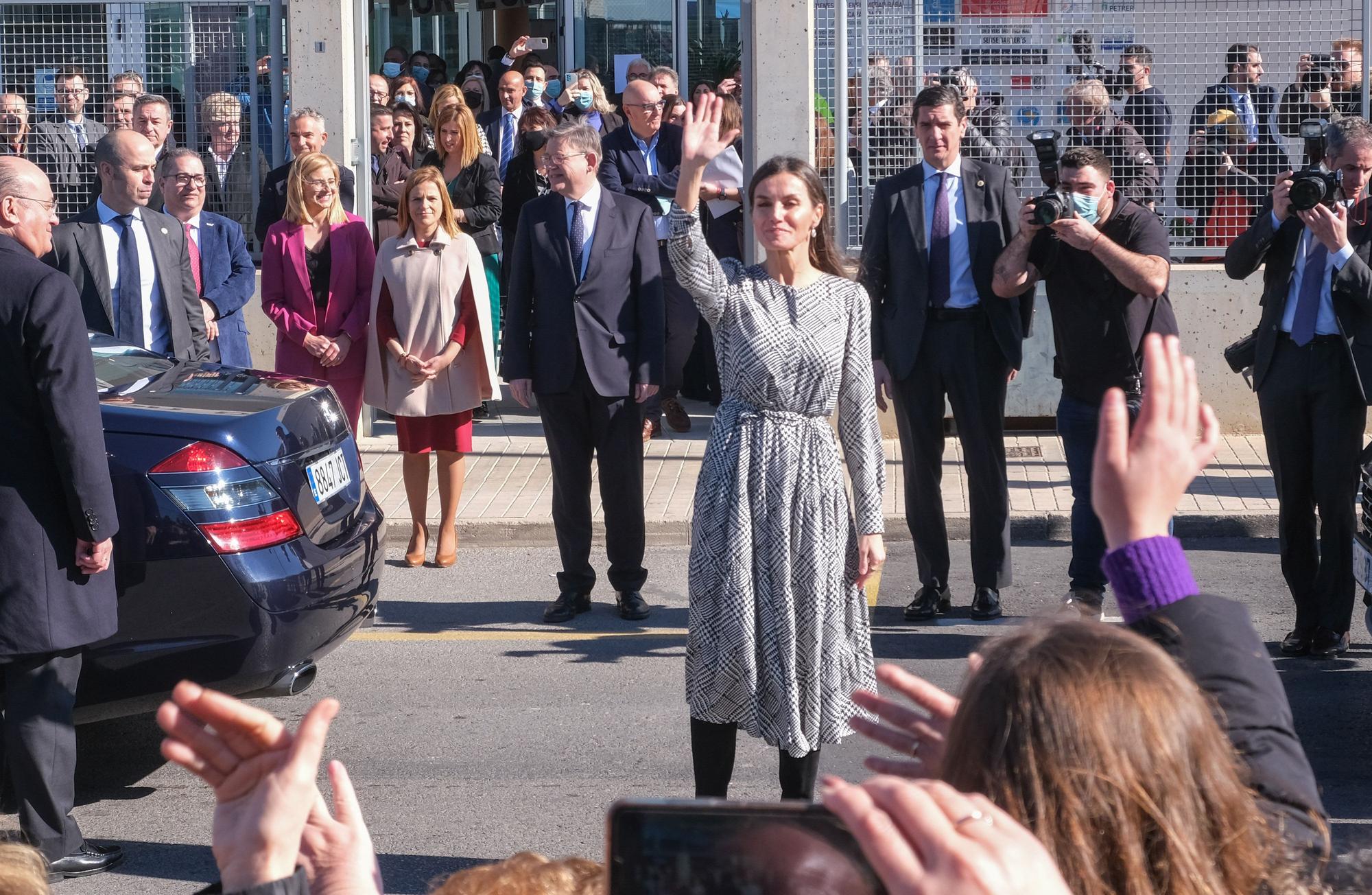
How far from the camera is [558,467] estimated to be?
7.35 m

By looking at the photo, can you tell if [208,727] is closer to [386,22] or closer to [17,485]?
[17,485]

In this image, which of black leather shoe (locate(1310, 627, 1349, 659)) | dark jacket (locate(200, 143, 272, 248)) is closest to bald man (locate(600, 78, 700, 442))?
dark jacket (locate(200, 143, 272, 248))

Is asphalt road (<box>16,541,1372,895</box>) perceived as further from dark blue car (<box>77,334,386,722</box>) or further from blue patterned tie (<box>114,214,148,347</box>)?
blue patterned tie (<box>114,214,148,347</box>)

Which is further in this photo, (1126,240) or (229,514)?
(1126,240)

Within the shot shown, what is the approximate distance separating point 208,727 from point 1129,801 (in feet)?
3.26

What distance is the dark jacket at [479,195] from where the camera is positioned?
1123 cm

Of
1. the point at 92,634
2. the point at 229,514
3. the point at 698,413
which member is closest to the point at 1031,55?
the point at 698,413

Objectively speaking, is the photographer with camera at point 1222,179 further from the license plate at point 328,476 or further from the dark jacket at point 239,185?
the license plate at point 328,476

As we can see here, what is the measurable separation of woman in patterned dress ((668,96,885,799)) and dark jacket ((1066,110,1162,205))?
6.72 meters

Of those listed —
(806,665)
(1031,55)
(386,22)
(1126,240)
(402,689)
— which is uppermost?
(386,22)

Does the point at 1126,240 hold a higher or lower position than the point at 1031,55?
lower

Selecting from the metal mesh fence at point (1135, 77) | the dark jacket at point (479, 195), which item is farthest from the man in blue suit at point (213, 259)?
the metal mesh fence at point (1135, 77)

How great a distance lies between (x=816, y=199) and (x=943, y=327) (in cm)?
264

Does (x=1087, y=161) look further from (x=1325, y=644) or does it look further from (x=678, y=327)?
(x=678, y=327)
